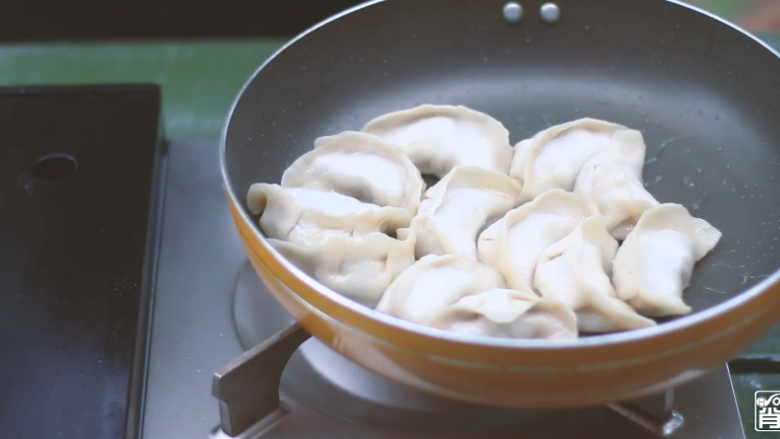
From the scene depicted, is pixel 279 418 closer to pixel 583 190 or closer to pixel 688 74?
pixel 583 190

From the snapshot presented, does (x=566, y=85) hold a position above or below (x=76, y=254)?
above

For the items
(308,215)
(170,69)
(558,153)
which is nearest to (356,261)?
(308,215)

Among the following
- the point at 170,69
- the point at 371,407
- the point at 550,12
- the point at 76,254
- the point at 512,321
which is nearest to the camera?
the point at 512,321

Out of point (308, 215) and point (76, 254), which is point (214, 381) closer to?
point (308, 215)

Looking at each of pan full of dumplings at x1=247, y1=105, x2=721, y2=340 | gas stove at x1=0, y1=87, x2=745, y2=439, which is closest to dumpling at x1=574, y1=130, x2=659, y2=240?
pan full of dumplings at x1=247, y1=105, x2=721, y2=340

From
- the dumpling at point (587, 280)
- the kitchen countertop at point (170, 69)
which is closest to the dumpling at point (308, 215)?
the dumpling at point (587, 280)

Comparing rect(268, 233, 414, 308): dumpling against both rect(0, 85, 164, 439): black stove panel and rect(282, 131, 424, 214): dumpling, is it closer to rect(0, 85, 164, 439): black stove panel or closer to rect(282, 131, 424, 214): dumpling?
rect(282, 131, 424, 214): dumpling

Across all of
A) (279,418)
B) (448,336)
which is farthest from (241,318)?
(448,336)
